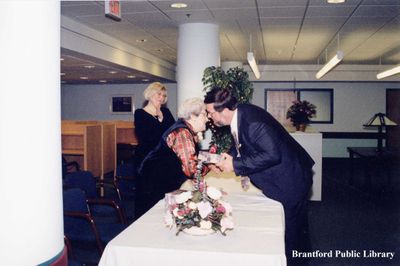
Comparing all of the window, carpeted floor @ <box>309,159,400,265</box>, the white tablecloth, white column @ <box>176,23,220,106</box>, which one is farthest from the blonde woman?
the window

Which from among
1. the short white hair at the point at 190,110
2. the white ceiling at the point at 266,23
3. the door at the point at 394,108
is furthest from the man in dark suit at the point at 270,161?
the door at the point at 394,108

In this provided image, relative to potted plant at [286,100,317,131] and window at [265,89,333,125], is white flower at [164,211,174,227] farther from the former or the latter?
window at [265,89,333,125]

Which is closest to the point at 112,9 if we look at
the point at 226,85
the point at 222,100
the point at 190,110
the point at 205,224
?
the point at 190,110

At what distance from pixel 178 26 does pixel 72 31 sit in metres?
1.64

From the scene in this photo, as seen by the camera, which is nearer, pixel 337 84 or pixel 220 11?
pixel 220 11

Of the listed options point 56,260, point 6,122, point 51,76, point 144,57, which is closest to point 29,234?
point 56,260

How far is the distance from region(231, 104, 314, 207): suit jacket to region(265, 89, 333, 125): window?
416 inches

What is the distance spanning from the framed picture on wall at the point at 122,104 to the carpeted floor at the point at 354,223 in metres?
7.18

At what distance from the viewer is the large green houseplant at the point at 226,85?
20.2ft

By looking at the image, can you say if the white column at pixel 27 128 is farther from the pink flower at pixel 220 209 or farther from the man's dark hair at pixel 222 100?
the man's dark hair at pixel 222 100

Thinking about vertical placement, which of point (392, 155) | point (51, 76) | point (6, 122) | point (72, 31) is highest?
point (72, 31)

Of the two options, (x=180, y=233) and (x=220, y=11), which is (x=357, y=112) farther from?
(x=180, y=233)

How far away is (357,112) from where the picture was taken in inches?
523

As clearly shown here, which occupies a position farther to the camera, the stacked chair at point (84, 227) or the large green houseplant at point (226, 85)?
the large green houseplant at point (226, 85)
